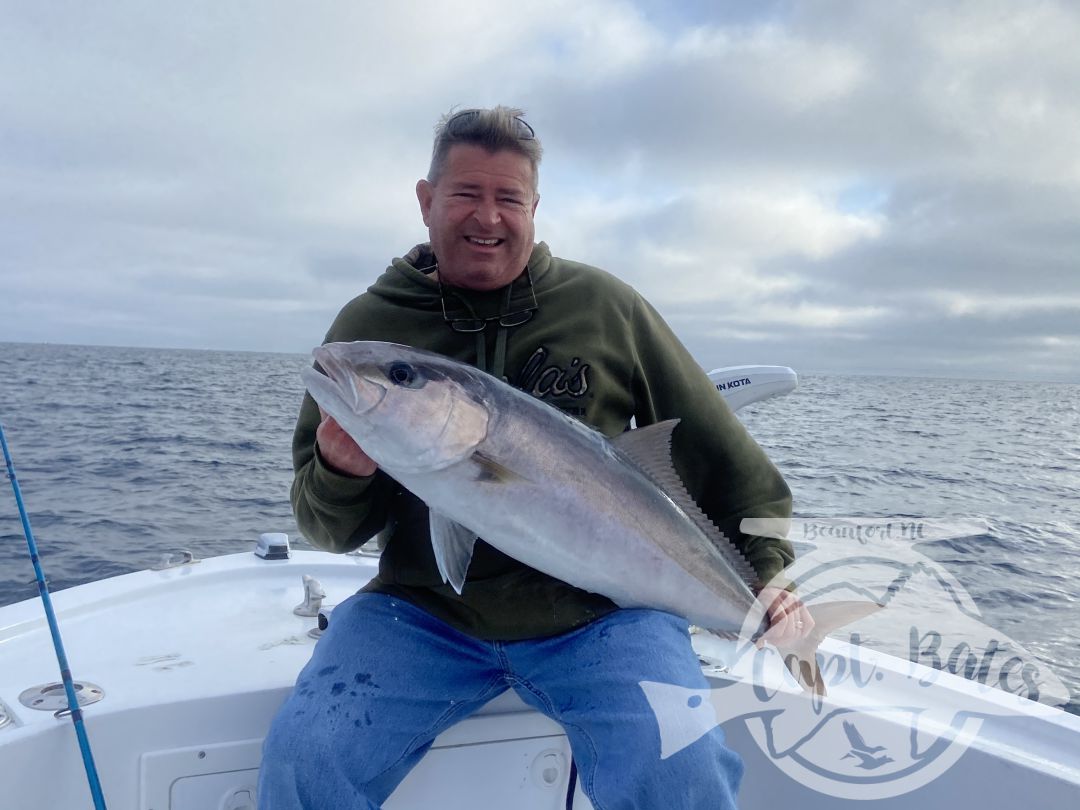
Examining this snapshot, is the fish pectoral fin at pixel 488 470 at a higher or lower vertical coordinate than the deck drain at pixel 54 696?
higher

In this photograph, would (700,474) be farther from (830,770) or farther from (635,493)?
(830,770)

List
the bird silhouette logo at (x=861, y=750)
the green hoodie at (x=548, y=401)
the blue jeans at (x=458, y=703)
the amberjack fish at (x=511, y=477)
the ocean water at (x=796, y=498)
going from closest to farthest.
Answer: the blue jeans at (x=458, y=703) < the amberjack fish at (x=511, y=477) < the green hoodie at (x=548, y=401) < the bird silhouette logo at (x=861, y=750) < the ocean water at (x=796, y=498)

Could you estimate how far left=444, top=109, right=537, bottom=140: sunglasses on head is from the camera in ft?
8.62

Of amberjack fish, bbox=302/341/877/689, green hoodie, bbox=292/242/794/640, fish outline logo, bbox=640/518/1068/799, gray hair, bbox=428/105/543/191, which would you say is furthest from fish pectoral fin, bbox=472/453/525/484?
gray hair, bbox=428/105/543/191

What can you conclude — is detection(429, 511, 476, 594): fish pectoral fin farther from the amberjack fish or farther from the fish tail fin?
the fish tail fin

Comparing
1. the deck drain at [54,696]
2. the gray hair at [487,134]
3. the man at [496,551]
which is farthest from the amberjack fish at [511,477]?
the deck drain at [54,696]

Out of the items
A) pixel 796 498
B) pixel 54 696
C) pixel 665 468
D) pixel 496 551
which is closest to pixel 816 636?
pixel 665 468

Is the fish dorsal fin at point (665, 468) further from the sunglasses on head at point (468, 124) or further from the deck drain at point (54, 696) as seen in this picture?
the deck drain at point (54, 696)

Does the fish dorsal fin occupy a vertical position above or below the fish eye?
below

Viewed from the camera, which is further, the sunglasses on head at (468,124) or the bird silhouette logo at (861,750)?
the bird silhouette logo at (861,750)

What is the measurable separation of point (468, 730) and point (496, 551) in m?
0.59

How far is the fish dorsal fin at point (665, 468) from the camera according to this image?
8.26 feet

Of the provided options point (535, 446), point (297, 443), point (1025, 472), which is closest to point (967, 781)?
point (535, 446)

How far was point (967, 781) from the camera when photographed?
8.64ft
